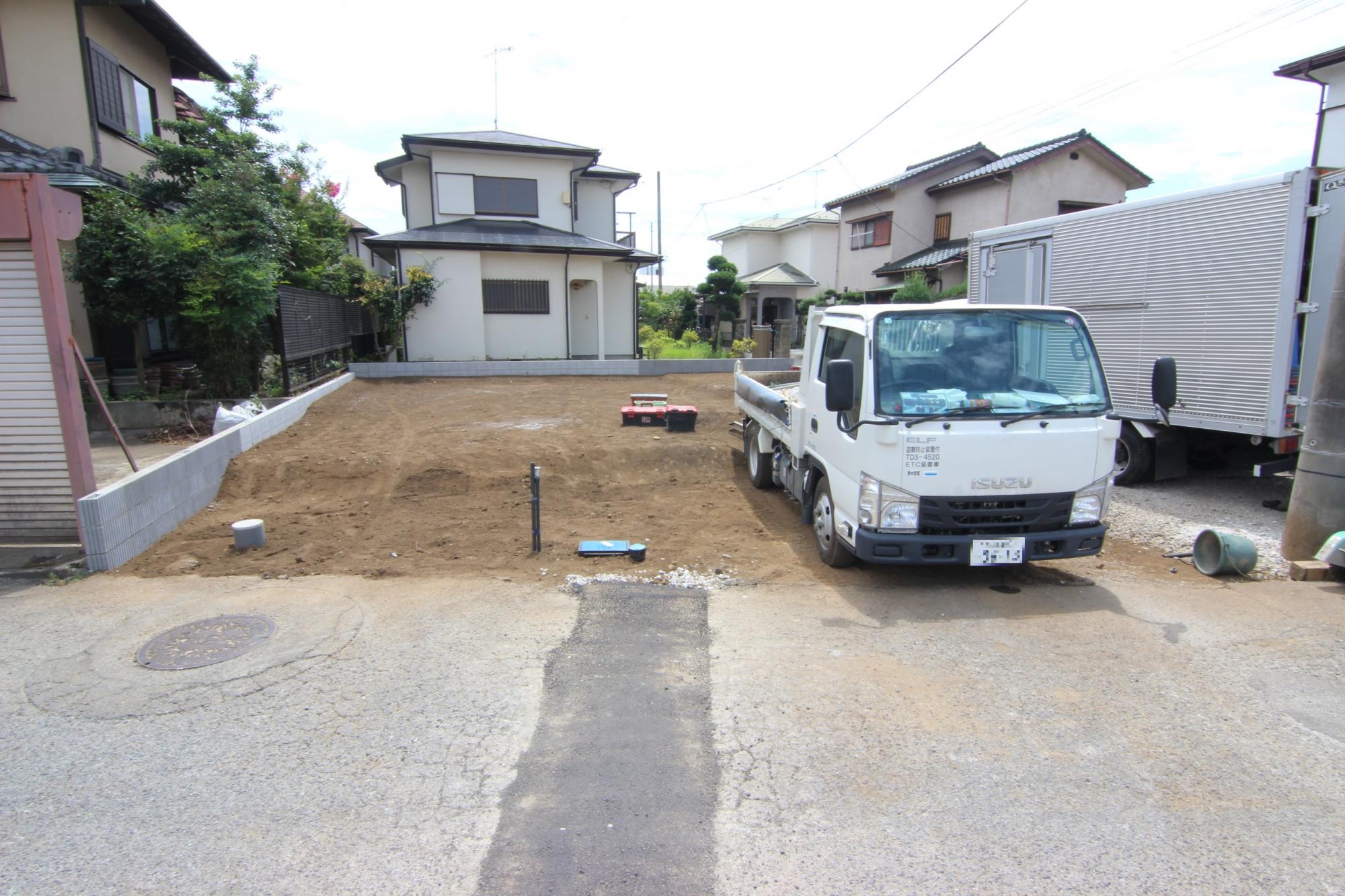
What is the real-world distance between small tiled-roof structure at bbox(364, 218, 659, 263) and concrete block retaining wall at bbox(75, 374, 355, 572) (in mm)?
10803

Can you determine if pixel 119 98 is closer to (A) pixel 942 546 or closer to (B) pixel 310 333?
(B) pixel 310 333

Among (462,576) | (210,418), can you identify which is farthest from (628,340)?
(462,576)

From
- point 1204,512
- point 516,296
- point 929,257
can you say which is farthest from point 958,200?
point 1204,512

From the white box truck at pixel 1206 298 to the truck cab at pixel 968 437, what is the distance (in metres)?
1.13

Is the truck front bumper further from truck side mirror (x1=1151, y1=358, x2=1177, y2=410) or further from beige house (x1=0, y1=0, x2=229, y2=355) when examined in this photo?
beige house (x1=0, y1=0, x2=229, y2=355)

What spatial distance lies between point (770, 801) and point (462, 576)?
3.50m

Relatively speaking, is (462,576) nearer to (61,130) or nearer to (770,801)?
(770,801)

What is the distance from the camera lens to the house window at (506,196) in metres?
21.1

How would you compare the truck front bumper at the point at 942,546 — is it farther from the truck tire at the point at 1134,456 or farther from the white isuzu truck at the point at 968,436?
the truck tire at the point at 1134,456

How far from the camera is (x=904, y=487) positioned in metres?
5.12

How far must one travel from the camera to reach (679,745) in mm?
3588

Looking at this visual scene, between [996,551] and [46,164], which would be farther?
[46,164]

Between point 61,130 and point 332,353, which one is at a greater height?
point 61,130

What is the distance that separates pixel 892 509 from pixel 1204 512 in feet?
16.3
